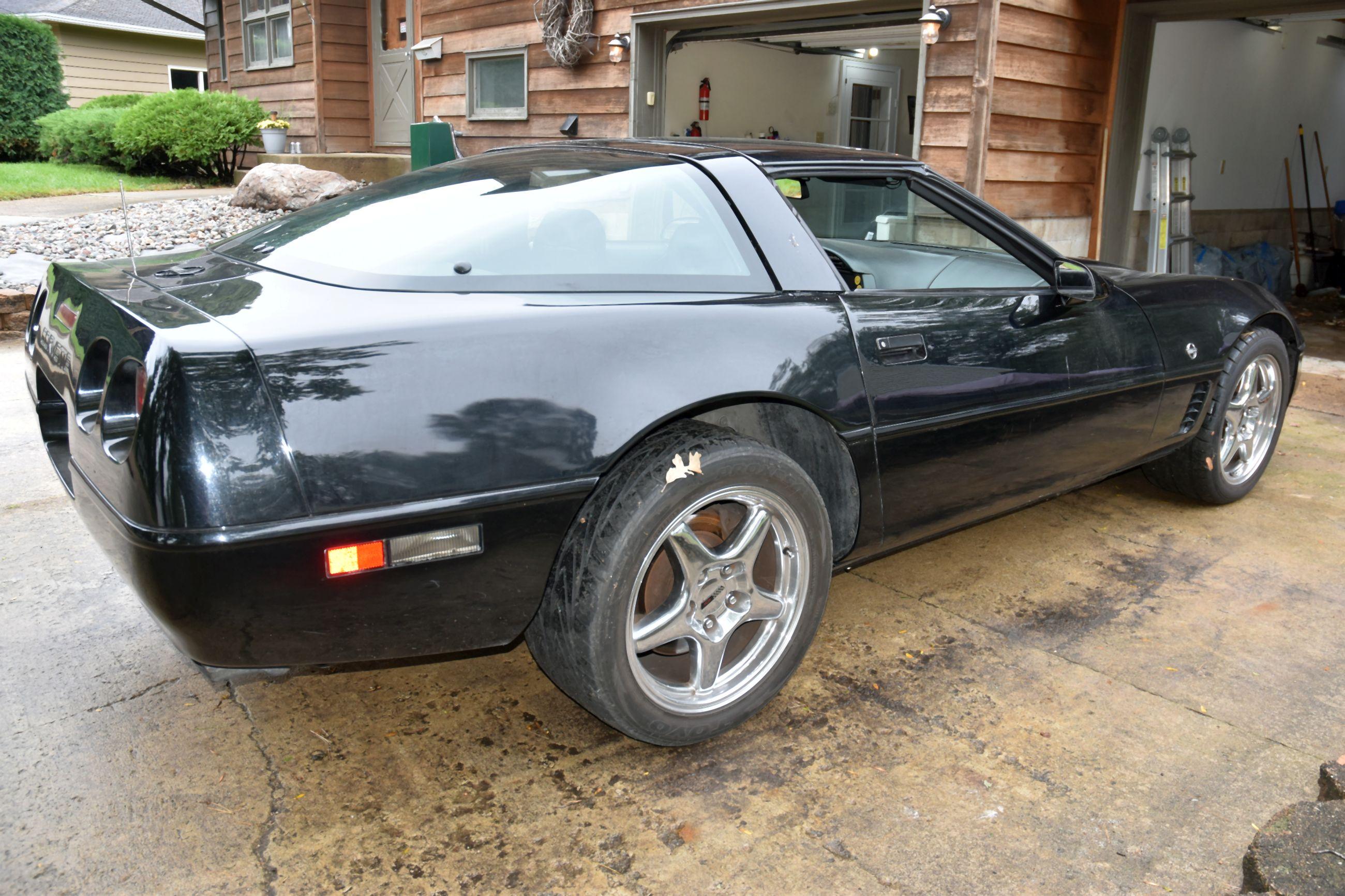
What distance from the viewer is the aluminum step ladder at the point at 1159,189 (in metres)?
8.74


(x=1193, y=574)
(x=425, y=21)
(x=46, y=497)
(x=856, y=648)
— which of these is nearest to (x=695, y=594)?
(x=856, y=648)

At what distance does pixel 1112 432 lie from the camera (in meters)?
3.29

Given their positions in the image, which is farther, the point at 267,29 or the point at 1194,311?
the point at 267,29

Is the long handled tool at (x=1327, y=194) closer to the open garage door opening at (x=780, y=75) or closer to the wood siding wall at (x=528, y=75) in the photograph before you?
the open garage door opening at (x=780, y=75)

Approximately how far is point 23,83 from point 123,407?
2251 cm

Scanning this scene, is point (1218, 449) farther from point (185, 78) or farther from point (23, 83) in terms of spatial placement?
point (185, 78)

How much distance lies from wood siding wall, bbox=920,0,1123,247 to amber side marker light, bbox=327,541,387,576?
19.9 ft

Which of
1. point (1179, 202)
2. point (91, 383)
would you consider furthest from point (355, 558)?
point (1179, 202)

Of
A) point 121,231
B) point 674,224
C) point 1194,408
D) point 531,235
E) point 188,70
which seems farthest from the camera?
point 188,70

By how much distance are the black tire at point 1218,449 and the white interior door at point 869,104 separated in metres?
9.45

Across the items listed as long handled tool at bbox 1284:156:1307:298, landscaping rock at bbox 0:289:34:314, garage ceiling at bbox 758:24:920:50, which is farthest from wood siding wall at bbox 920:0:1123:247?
landscaping rock at bbox 0:289:34:314

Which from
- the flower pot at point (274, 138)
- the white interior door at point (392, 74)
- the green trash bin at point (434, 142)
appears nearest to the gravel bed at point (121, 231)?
the green trash bin at point (434, 142)

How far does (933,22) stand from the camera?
6875mm

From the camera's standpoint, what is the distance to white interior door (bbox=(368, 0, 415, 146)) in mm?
13055
